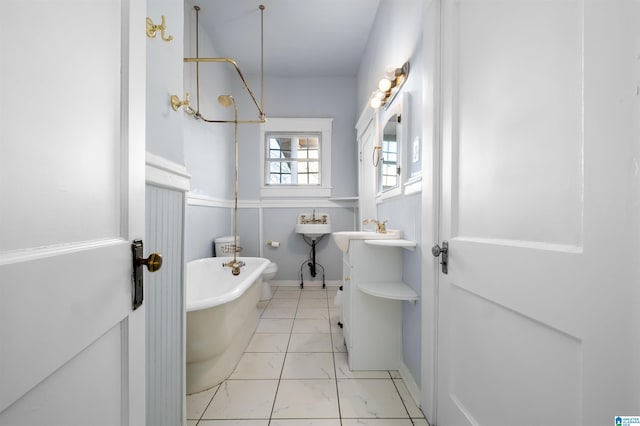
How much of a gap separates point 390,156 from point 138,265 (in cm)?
182

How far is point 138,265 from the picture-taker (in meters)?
0.59

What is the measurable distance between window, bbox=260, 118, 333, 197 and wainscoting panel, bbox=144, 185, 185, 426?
8.72 feet

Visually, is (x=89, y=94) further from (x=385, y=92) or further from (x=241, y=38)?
(x=241, y=38)

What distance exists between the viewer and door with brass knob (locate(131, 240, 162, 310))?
58 cm

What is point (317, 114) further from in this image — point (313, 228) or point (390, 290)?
point (390, 290)

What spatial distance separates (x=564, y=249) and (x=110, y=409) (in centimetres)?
100

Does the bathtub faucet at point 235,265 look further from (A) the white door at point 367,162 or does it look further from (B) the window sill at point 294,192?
(B) the window sill at point 294,192

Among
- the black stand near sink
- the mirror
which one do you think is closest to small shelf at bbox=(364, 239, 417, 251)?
the mirror

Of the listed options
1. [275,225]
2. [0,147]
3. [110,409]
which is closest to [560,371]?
[110,409]

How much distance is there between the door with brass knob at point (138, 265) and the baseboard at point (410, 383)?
1413 millimetres

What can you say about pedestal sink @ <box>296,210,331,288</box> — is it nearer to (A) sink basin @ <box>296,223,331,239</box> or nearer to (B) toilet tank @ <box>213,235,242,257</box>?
(A) sink basin @ <box>296,223,331,239</box>

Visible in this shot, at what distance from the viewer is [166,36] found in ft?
3.09

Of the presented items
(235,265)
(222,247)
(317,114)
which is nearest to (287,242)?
(222,247)

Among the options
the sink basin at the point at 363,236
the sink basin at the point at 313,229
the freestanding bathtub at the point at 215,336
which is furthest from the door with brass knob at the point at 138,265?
the sink basin at the point at 313,229
